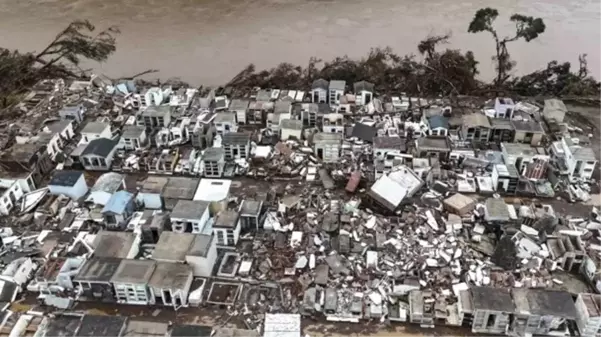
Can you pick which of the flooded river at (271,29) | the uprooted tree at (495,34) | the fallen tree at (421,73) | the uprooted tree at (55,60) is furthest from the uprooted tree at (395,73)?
the uprooted tree at (55,60)

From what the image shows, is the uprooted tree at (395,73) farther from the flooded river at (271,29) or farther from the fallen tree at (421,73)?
the flooded river at (271,29)

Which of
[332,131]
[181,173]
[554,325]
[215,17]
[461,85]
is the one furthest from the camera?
[215,17]

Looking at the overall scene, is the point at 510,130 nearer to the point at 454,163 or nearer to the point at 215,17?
the point at 454,163

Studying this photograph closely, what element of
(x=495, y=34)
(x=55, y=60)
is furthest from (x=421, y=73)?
(x=55, y=60)

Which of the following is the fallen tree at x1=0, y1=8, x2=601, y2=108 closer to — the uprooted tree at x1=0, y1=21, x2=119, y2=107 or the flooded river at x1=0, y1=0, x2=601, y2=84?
the uprooted tree at x1=0, y1=21, x2=119, y2=107

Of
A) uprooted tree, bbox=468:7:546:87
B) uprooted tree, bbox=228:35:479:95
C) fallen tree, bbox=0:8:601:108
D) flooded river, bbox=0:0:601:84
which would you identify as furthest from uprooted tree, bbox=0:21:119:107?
uprooted tree, bbox=468:7:546:87

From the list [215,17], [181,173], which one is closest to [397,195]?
[181,173]

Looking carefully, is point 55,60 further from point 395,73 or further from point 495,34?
point 495,34
